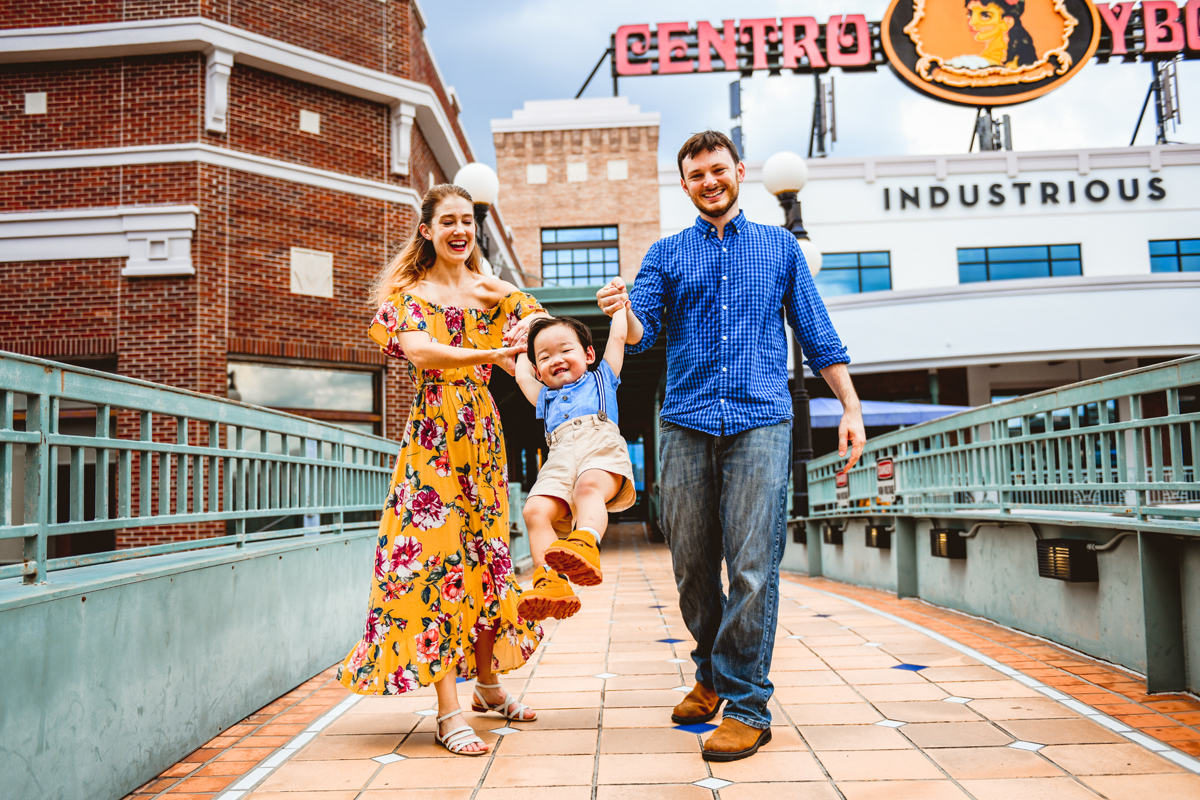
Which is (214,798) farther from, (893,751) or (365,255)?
(365,255)

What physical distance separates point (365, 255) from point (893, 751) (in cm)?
1155

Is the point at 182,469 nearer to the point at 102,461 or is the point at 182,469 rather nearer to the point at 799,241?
the point at 102,461

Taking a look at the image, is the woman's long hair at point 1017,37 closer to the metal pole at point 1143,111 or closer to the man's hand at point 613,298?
the metal pole at point 1143,111

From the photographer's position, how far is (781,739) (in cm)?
336

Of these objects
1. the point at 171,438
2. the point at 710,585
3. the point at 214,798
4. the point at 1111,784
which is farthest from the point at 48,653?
the point at 171,438

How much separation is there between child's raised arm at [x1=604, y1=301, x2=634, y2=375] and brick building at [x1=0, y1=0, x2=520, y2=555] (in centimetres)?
982

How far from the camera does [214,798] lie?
9.45 feet

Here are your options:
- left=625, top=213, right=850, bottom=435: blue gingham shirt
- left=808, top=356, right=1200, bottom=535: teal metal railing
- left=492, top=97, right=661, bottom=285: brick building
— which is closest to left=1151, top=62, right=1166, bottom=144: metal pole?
left=492, top=97, right=661, bottom=285: brick building

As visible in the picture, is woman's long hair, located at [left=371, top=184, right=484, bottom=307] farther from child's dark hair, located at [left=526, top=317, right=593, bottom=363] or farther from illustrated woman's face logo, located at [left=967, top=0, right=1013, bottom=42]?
illustrated woman's face logo, located at [left=967, top=0, right=1013, bottom=42]

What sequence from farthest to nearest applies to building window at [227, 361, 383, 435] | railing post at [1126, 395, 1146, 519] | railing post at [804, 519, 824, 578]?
building window at [227, 361, 383, 435]
railing post at [804, 519, 824, 578]
railing post at [1126, 395, 1146, 519]

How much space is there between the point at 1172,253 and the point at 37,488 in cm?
3015

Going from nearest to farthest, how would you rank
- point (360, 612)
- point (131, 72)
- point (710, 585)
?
point (710, 585), point (360, 612), point (131, 72)

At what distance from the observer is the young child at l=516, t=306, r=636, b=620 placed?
310cm

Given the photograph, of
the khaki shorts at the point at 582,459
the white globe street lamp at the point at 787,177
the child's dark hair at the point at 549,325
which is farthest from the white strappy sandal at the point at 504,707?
the white globe street lamp at the point at 787,177
